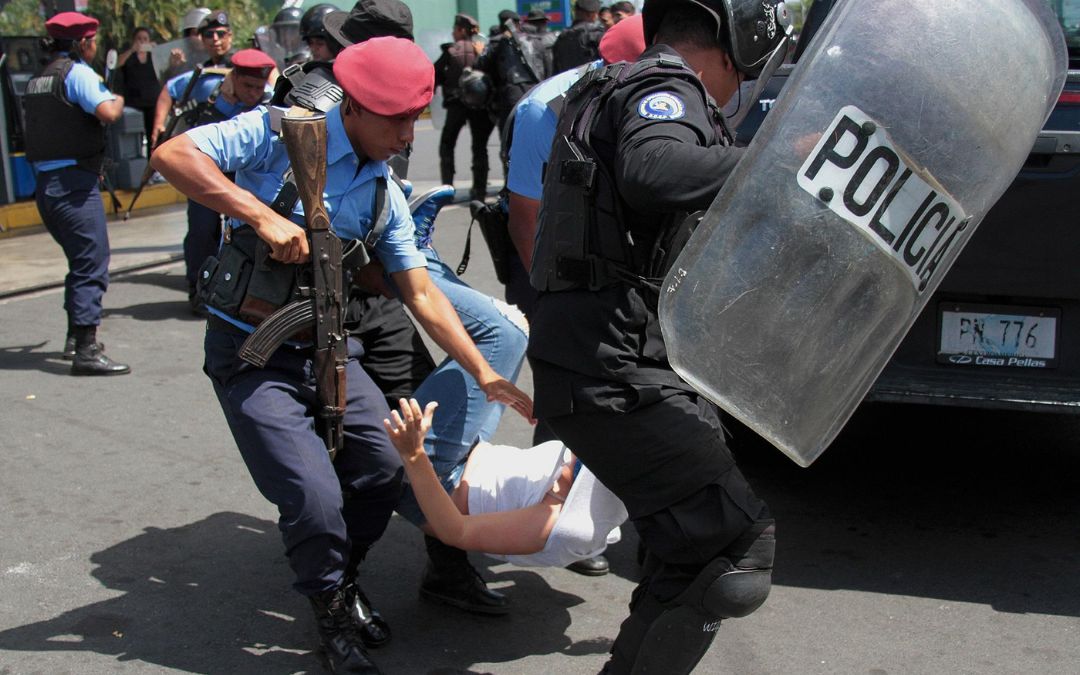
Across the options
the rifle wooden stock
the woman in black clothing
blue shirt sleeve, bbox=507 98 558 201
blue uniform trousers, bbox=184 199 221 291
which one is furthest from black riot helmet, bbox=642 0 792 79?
the woman in black clothing

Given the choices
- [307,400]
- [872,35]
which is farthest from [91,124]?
[872,35]

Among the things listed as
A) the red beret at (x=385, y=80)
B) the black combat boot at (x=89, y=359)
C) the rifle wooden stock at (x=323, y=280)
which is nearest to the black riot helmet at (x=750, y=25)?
the red beret at (x=385, y=80)

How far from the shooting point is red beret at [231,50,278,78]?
6867 mm

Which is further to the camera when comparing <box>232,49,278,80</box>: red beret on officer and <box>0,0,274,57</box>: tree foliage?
<box>0,0,274,57</box>: tree foliage

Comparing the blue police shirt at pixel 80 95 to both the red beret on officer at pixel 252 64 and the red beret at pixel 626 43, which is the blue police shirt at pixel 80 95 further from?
the red beret at pixel 626 43

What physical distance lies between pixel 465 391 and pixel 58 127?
12.4ft

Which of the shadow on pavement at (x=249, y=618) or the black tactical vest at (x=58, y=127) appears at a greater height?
the black tactical vest at (x=58, y=127)

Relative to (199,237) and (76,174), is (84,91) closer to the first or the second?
(76,174)

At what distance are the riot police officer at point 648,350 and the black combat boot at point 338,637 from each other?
0.87 meters

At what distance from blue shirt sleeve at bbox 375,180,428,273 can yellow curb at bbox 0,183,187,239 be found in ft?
22.7

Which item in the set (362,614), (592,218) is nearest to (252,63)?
(362,614)

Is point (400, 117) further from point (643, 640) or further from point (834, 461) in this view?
point (834, 461)

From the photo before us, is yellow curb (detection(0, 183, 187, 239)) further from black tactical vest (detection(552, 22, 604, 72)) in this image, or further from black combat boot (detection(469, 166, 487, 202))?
black tactical vest (detection(552, 22, 604, 72))

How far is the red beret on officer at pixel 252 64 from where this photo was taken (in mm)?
6867
